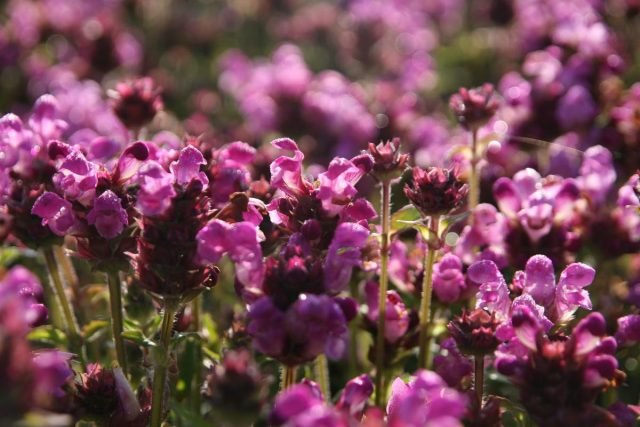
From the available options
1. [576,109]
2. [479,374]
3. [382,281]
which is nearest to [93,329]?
[382,281]

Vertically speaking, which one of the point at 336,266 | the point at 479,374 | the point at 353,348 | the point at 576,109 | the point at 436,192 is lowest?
the point at 353,348

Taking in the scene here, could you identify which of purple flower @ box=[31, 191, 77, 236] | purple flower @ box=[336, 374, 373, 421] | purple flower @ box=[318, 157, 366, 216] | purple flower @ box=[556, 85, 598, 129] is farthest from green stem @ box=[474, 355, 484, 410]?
purple flower @ box=[556, 85, 598, 129]

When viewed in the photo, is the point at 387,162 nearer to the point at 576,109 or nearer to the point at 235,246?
the point at 235,246

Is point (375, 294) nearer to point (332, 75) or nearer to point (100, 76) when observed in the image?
point (332, 75)

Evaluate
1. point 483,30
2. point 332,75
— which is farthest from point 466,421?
point 483,30

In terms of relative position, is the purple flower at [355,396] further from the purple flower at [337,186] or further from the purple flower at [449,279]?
the purple flower at [449,279]

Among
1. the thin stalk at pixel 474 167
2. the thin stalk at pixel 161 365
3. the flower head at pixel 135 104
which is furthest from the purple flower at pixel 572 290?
the flower head at pixel 135 104
